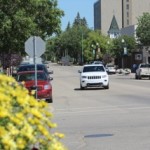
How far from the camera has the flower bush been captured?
412 centimetres

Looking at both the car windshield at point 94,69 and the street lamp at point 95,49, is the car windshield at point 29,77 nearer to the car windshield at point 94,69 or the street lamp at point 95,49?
the car windshield at point 94,69

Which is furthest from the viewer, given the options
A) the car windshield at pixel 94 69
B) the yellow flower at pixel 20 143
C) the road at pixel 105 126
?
the car windshield at pixel 94 69

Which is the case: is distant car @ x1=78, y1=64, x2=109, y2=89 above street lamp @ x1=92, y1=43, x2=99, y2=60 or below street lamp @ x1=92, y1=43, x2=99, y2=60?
below

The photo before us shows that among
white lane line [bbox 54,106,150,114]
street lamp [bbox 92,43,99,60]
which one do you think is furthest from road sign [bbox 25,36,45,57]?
street lamp [bbox 92,43,99,60]

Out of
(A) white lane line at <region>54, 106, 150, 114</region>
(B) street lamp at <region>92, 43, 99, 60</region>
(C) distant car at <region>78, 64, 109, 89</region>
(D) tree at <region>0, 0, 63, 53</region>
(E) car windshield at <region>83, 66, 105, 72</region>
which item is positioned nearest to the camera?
(A) white lane line at <region>54, 106, 150, 114</region>

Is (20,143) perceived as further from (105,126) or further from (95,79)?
(95,79)

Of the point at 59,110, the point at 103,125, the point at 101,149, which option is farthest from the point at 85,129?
the point at 59,110

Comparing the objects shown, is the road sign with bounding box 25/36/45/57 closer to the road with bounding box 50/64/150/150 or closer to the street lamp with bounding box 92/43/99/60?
the road with bounding box 50/64/150/150

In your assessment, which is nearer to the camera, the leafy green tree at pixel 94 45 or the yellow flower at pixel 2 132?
the yellow flower at pixel 2 132

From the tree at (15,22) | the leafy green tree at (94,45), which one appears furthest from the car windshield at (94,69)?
the leafy green tree at (94,45)

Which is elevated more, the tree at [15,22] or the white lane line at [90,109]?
the tree at [15,22]

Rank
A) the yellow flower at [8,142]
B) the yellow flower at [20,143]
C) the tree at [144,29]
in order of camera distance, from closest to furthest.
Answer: the yellow flower at [8,142] → the yellow flower at [20,143] → the tree at [144,29]

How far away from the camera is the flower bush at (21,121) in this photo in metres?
4.12

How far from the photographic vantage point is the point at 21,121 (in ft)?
13.9
